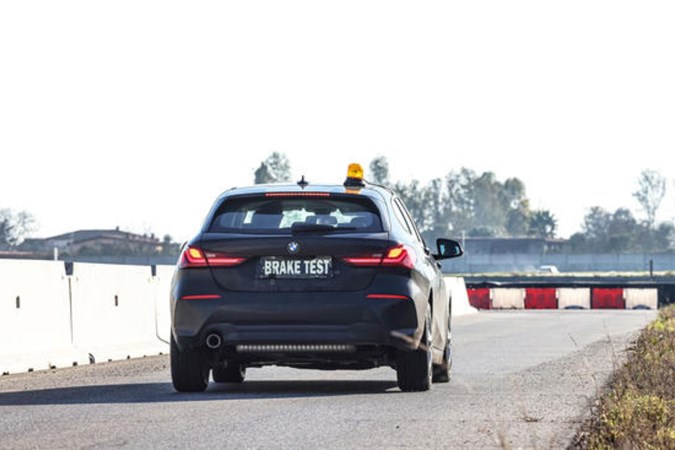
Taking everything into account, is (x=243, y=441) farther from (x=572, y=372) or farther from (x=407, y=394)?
(x=572, y=372)

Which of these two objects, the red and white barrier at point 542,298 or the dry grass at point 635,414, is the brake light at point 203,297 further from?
the red and white barrier at point 542,298

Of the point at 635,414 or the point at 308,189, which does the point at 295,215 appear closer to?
the point at 308,189

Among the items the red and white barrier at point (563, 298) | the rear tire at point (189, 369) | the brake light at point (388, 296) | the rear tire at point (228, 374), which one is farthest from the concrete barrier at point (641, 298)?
the brake light at point (388, 296)

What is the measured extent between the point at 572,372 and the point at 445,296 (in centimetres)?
200

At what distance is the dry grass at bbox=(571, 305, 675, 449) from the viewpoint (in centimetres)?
800

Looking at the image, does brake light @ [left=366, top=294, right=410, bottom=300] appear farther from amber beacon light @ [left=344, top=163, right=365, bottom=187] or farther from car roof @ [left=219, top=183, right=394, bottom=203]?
amber beacon light @ [left=344, top=163, right=365, bottom=187]

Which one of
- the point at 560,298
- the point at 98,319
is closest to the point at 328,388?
the point at 98,319

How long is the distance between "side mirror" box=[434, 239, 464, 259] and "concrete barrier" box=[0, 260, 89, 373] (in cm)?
424

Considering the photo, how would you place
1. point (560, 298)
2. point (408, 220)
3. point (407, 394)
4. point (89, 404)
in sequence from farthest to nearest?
1. point (560, 298)
2. point (408, 220)
3. point (407, 394)
4. point (89, 404)

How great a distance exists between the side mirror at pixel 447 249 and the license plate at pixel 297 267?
7.54 ft

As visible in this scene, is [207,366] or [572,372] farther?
[572,372]

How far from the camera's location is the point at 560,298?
62438 millimetres

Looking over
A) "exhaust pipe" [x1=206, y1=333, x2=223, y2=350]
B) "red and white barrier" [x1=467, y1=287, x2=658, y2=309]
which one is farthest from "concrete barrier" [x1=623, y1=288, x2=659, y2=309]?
"exhaust pipe" [x1=206, y1=333, x2=223, y2=350]

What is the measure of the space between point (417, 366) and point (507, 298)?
4905cm
